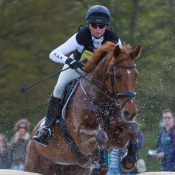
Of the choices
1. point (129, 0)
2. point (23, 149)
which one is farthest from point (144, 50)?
point (23, 149)

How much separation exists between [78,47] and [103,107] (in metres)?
0.96

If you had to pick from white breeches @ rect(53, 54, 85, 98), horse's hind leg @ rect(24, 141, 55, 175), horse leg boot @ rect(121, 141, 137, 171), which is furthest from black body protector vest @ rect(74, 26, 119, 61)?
horse's hind leg @ rect(24, 141, 55, 175)

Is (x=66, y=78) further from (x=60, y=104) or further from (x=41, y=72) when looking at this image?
(x=41, y=72)

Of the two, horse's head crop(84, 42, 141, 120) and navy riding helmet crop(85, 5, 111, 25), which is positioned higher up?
navy riding helmet crop(85, 5, 111, 25)

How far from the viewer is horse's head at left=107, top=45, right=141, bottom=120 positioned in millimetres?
4117

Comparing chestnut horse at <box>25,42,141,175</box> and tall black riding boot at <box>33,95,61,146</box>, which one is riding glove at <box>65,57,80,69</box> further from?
tall black riding boot at <box>33,95,61,146</box>

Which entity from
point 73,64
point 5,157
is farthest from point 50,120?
point 5,157

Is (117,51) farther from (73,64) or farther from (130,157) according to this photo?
(130,157)

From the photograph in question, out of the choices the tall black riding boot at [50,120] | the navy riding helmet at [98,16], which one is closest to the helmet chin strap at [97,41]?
the navy riding helmet at [98,16]

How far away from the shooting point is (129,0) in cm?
1094

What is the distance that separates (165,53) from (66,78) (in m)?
5.83

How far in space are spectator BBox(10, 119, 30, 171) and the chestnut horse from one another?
1852 mm

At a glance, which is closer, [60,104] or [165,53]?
[60,104]

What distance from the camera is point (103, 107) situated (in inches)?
181
